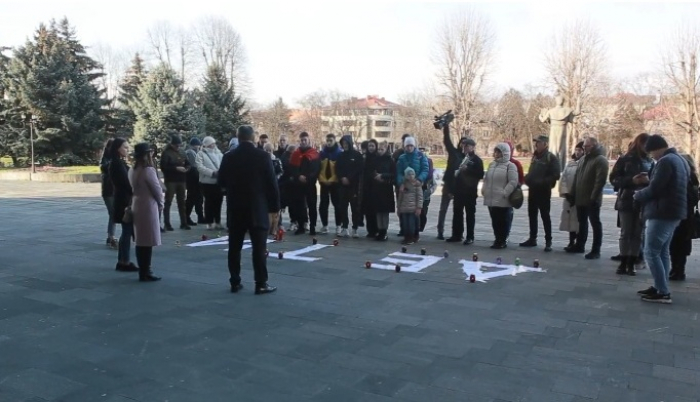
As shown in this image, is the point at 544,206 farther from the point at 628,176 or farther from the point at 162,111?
the point at 162,111

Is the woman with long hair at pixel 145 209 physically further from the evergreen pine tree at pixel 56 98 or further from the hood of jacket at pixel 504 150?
the evergreen pine tree at pixel 56 98

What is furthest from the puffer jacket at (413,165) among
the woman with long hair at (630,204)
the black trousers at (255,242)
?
the black trousers at (255,242)

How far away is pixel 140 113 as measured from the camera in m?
33.0

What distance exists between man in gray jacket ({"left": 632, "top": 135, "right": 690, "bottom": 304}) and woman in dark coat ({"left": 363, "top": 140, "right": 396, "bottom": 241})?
15.5 feet

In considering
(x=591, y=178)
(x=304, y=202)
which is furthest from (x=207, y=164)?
(x=591, y=178)

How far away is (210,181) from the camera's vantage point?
11289 mm

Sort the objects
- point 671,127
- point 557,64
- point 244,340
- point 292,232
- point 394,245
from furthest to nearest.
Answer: point 557,64 < point 671,127 < point 292,232 < point 394,245 < point 244,340

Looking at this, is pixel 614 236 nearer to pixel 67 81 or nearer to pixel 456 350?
pixel 456 350

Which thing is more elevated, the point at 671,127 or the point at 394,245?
the point at 671,127

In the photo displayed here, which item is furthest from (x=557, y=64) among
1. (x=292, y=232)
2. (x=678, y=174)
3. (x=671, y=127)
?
(x=678, y=174)

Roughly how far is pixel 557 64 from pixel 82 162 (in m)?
33.5

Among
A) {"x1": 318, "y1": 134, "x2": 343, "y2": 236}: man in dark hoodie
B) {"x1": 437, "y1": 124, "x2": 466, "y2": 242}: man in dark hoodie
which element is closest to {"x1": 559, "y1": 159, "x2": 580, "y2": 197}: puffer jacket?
{"x1": 437, "y1": 124, "x2": 466, "y2": 242}: man in dark hoodie

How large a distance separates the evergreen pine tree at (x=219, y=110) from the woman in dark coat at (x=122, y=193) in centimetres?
2982

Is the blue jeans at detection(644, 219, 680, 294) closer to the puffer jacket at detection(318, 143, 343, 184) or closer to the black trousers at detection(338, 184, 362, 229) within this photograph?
the black trousers at detection(338, 184, 362, 229)
